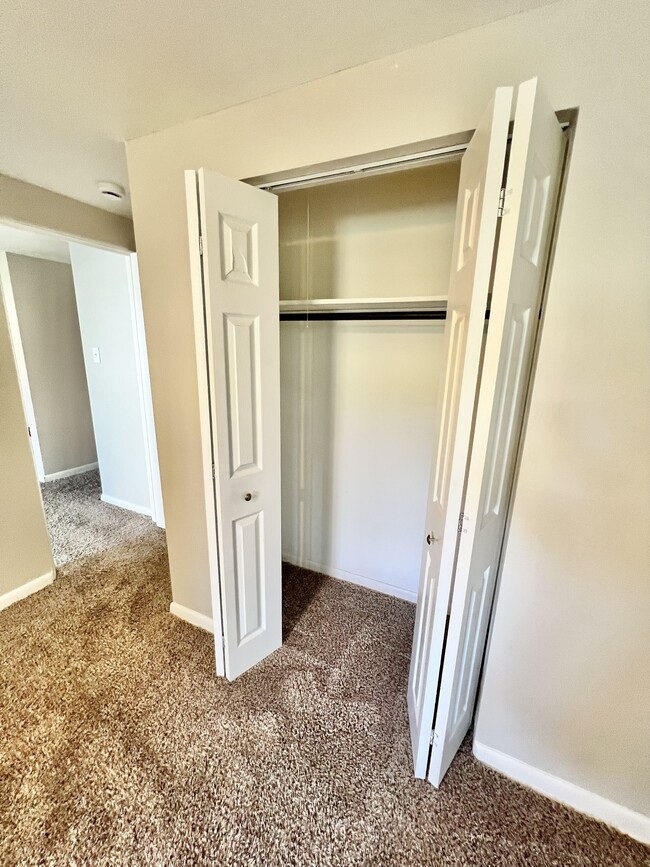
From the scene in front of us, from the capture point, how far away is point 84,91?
1.32 m

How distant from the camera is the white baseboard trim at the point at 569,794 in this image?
127 centimetres

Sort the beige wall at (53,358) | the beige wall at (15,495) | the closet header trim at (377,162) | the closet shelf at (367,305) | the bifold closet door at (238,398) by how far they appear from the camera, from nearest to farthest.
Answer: the closet header trim at (377,162)
the bifold closet door at (238,398)
the closet shelf at (367,305)
the beige wall at (15,495)
the beige wall at (53,358)

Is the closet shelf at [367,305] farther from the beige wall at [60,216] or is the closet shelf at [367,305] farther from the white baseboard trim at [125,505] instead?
the white baseboard trim at [125,505]

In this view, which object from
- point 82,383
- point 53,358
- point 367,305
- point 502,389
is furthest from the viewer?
point 82,383

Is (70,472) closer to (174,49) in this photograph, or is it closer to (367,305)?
(367,305)

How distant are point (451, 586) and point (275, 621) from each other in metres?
1.15

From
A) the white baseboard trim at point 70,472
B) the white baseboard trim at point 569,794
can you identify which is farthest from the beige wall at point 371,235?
the white baseboard trim at point 70,472

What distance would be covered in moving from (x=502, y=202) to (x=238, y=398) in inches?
43.1

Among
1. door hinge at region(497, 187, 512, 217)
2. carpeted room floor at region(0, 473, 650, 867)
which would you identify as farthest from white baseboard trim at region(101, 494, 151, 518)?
door hinge at region(497, 187, 512, 217)

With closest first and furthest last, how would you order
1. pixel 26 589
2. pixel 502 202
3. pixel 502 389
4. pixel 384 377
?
pixel 502 202, pixel 502 389, pixel 384 377, pixel 26 589

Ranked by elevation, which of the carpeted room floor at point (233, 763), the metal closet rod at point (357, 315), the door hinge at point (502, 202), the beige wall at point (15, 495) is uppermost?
the door hinge at point (502, 202)

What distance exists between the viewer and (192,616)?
2186mm

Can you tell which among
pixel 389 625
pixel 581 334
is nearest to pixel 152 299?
pixel 581 334

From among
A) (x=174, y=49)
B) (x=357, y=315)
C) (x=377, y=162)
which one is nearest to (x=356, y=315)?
(x=357, y=315)
